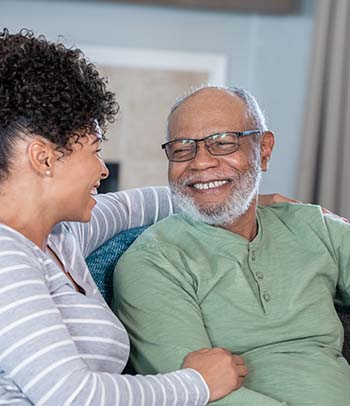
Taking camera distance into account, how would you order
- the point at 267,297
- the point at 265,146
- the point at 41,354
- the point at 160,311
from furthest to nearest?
1. the point at 265,146
2. the point at 267,297
3. the point at 160,311
4. the point at 41,354

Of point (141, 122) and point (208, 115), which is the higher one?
point (208, 115)

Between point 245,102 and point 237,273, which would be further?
point 245,102

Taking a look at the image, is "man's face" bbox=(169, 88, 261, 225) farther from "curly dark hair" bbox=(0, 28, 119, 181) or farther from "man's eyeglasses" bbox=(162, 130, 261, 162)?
"curly dark hair" bbox=(0, 28, 119, 181)

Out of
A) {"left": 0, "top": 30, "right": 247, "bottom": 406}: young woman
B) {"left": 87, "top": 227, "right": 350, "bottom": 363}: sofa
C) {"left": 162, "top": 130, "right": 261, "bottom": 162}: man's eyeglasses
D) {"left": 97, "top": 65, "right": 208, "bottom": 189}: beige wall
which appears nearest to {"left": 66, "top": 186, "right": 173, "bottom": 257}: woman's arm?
{"left": 87, "top": 227, "right": 350, "bottom": 363}: sofa

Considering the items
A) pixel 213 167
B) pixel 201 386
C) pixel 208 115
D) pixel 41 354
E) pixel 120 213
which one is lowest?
pixel 201 386

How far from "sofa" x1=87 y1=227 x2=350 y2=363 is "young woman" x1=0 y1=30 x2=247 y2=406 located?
0.32m

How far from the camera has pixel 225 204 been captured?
189cm

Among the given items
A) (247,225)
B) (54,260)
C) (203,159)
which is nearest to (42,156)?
(54,260)

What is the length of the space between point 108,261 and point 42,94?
622mm

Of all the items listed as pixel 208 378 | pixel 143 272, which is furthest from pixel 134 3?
pixel 208 378

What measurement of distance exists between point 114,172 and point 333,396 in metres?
3.39

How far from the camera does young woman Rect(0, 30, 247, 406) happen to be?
1275 mm

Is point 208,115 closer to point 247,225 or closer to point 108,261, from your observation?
point 247,225

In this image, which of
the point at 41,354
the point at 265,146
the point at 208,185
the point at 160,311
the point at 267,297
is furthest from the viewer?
the point at 265,146
